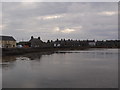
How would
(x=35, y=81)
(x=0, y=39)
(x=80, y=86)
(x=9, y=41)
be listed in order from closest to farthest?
1. (x=80, y=86)
2. (x=35, y=81)
3. (x=0, y=39)
4. (x=9, y=41)

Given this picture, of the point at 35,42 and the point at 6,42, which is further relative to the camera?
the point at 35,42

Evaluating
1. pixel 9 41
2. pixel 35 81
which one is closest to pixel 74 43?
pixel 9 41

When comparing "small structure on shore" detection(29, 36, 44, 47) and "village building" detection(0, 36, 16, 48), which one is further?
"small structure on shore" detection(29, 36, 44, 47)

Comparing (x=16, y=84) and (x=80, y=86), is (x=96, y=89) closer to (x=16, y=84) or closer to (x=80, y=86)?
(x=80, y=86)

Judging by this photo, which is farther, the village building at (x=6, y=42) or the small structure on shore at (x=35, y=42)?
the small structure on shore at (x=35, y=42)

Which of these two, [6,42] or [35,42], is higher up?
[6,42]

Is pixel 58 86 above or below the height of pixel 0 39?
below

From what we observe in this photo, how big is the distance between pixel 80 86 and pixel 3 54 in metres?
33.1

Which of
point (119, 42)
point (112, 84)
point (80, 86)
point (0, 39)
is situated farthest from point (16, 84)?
point (119, 42)

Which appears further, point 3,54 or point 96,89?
point 3,54

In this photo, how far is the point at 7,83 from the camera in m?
15.2

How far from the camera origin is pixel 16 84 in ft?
48.8

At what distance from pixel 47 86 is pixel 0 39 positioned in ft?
209

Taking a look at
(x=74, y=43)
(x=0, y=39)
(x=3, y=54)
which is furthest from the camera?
(x=74, y=43)
